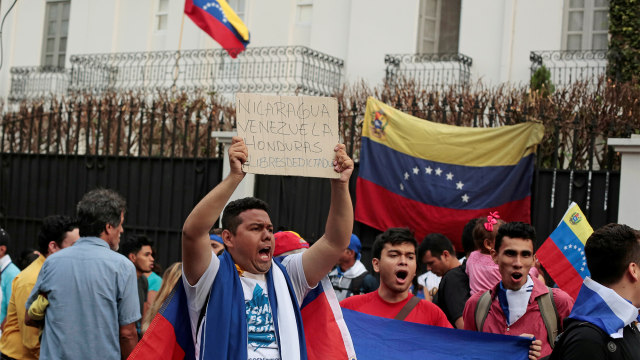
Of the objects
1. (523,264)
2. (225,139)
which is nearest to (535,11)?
(225,139)

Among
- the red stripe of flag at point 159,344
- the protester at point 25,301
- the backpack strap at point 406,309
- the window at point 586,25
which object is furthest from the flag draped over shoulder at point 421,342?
the window at point 586,25

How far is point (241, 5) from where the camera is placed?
76.3 feet

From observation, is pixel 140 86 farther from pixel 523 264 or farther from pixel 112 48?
pixel 523 264

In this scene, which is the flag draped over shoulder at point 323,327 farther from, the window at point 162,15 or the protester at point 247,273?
the window at point 162,15

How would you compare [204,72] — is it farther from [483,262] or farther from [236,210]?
[236,210]

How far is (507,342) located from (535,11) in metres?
14.7

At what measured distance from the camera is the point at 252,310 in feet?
13.9

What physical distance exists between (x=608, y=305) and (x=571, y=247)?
9.07ft

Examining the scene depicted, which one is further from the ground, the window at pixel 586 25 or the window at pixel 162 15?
the window at pixel 162 15

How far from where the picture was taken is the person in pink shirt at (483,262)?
6145 millimetres

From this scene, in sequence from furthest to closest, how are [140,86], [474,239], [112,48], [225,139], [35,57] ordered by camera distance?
[35,57]
[112,48]
[140,86]
[225,139]
[474,239]

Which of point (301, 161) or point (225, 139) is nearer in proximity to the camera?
point (301, 161)

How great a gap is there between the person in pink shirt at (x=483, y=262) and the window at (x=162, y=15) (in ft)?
62.3

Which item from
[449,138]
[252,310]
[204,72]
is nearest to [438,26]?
[204,72]
